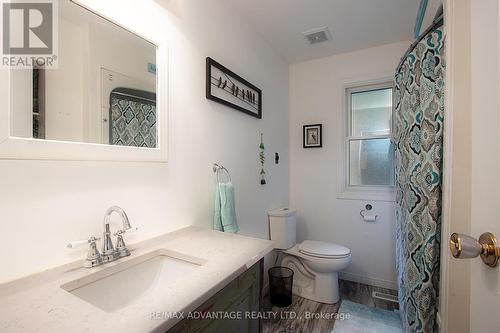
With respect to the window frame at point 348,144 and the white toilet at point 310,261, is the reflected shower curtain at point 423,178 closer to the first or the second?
the white toilet at point 310,261

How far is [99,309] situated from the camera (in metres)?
0.56

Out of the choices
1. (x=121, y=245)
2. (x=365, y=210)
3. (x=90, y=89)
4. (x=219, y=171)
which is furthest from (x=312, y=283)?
(x=90, y=89)

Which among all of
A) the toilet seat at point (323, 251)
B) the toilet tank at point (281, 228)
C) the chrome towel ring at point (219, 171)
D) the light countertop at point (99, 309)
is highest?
the chrome towel ring at point (219, 171)

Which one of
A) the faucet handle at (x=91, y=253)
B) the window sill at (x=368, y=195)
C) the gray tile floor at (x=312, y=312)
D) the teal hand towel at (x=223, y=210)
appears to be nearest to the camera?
the faucet handle at (x=91, y=253)

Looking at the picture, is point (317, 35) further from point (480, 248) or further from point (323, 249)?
point (480, 248)

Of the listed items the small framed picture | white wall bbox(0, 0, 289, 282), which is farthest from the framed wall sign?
the small framed picture

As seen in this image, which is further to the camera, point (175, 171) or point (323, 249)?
point (323, 249)

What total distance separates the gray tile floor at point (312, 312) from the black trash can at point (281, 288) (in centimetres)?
5

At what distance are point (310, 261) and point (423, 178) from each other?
1.16m

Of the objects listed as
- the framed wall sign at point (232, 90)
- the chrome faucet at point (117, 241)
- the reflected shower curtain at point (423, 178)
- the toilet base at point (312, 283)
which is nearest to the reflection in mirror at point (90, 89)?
the chrome faucet at point (117, 241)

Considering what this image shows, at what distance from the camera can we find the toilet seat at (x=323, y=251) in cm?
200

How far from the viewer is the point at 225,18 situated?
5.59 ft

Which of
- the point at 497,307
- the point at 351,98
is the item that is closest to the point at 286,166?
the point at 351,98

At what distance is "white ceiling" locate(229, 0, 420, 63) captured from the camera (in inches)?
69.4
